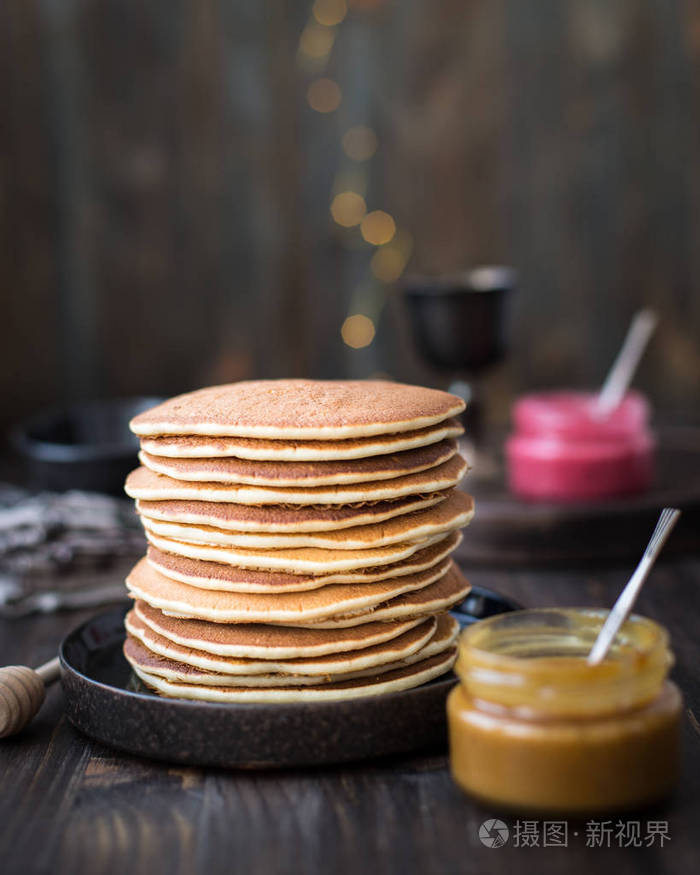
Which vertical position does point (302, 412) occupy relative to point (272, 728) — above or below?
above

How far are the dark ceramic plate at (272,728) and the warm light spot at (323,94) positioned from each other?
1.94 m

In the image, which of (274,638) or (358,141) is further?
(358,141)

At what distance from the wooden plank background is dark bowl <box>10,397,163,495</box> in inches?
26.6

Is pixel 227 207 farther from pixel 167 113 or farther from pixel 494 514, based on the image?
pixel 494 514

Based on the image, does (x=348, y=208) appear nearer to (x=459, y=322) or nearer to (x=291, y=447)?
(x=459, y=322)

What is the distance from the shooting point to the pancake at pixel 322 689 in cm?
82

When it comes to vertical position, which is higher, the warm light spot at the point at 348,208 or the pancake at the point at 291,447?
the warm light spot at the point at 348,208

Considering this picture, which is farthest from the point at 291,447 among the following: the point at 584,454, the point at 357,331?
the point at 357,331

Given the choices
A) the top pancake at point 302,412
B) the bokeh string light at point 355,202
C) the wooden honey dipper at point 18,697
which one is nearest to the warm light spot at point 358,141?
the bokeh string light at point 355,202

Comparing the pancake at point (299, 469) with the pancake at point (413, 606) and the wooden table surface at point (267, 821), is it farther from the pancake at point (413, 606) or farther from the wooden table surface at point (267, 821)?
the wooden table surface at point (267, 821)

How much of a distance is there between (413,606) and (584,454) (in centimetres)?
69

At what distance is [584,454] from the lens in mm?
1480

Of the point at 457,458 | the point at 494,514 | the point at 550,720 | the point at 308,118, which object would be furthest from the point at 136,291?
the point at 550,720

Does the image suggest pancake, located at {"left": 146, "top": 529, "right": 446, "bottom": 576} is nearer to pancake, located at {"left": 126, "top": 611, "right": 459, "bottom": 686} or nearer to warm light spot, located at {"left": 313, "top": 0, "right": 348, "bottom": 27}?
pancake, located at {"left": 126, "top": 611, "right": 459, "bottom": 686}
